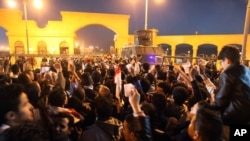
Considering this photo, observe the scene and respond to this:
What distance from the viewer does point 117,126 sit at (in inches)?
134

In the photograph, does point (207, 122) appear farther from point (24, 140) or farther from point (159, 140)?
point (24, 140)

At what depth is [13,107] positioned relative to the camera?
8.98 ft

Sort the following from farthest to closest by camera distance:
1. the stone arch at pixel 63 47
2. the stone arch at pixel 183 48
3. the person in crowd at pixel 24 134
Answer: the stone arch at pixel 183 48, the stone arch at pixel 63 47, the person in crowd at pixel 24 134

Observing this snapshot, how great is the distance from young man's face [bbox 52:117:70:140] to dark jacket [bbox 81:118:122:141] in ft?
1.00

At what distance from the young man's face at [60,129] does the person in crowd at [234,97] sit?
2.16 m

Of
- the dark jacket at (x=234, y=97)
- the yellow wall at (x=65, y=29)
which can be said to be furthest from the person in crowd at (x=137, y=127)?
the yellow wall at (x=65, y=29)

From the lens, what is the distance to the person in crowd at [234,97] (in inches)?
139

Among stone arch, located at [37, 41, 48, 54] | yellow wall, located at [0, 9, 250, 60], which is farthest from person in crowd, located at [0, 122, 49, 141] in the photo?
stone arch, located at [37, 41, 48, 54]

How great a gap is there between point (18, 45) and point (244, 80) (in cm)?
3436

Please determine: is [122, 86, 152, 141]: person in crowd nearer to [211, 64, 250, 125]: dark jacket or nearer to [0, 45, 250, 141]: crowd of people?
[0, 45, 250, 141]: crowd of people

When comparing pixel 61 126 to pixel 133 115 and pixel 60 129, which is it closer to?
pixel 60 129

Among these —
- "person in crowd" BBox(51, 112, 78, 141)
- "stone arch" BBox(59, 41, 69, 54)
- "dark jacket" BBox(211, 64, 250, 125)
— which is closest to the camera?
"person in crowd" BBox(51, 112, 78, 141)

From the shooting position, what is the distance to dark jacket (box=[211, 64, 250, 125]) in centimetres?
354

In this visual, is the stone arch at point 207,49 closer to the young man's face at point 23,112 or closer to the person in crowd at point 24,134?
the young man's face at point 23,112
